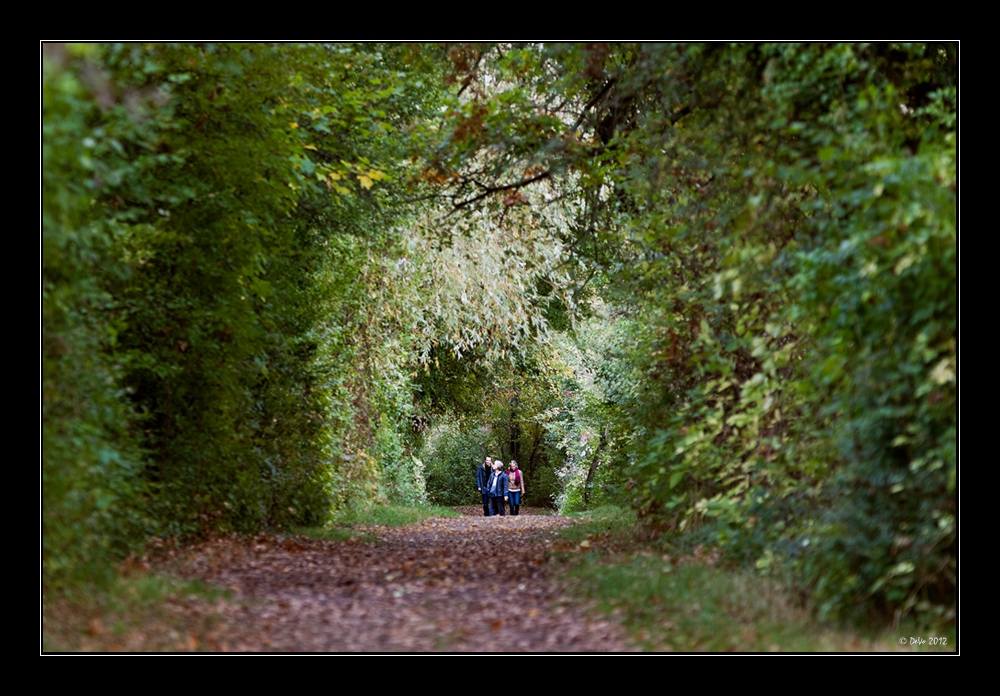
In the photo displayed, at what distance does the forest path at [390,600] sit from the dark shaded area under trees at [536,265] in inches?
42.7

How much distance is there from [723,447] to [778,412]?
1.04 metres

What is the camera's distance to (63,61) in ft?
20.5

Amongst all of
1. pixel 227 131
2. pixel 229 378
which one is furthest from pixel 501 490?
pixel 227 131

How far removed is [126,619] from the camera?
6.65 meters

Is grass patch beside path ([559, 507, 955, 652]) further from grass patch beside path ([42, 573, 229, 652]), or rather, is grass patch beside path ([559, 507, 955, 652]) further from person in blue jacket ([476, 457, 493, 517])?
person in blue jacket ([476, 457, 493, 517])

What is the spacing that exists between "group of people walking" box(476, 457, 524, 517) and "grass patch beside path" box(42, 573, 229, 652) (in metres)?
20.7

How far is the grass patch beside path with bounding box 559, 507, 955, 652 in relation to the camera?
641cm

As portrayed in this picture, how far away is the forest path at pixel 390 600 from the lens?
22.6 ft

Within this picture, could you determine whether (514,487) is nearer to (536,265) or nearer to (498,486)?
(498,486)

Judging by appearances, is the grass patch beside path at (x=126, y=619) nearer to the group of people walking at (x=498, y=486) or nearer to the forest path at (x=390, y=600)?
the forest path at (x=390, y=600)

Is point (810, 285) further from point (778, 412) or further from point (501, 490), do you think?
point (501, 490)
